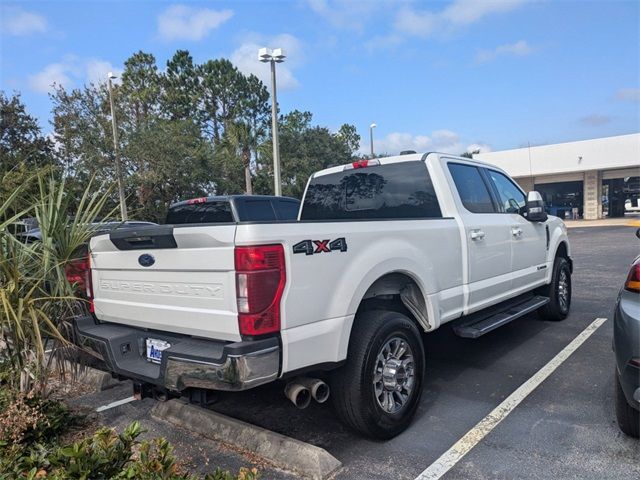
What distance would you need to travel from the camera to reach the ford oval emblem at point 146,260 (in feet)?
10.3

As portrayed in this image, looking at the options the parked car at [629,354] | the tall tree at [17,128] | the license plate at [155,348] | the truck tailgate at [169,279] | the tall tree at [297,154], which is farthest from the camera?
the tall tree at [297,154]

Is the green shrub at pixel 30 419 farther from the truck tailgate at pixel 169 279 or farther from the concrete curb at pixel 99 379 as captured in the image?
the concrete curb at pixel 99 379

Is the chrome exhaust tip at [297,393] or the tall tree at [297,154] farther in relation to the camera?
the tall tree at [297,154]

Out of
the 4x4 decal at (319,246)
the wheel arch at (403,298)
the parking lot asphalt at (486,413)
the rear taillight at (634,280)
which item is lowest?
the parking lot asphalt at (486,413)

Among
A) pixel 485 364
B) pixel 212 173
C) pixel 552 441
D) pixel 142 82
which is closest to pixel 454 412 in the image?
pixel 552 441

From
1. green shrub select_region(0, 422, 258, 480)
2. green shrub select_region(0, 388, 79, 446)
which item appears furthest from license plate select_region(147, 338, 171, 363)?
green shrub select_region(0, 388, 79, 446)

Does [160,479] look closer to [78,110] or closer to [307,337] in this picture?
[307,337]


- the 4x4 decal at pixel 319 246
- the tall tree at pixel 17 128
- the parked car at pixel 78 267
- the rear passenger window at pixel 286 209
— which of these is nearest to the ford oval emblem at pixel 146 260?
the parked car at pixel 78 267

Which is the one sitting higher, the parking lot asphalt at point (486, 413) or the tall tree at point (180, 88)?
the tall tree at point (180, 88)

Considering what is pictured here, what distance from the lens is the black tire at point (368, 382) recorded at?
3.13 meters

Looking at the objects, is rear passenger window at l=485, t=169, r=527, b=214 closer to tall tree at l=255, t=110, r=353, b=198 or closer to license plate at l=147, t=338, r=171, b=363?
license plate at l=147, t=338, r=171, b=363

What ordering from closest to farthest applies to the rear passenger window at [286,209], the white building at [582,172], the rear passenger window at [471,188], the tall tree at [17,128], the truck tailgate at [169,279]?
the truck tailgate at [169,279]
the rear passenger window at [471,188]
the rear passenger window at [286,209]
the tall tree at [17,128]
the white building at [582,172]

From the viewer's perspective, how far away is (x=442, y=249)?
3951 mm

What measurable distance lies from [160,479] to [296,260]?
1.25 meters
